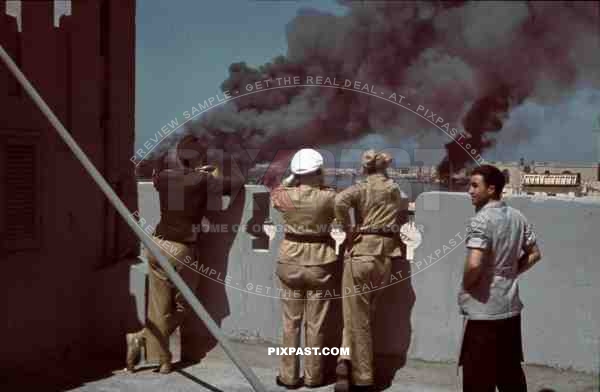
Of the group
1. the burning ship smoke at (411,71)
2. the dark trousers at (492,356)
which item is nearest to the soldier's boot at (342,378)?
the dark trousers at (492,356)

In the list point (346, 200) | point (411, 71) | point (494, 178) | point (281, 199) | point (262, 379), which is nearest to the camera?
point (494, 178)

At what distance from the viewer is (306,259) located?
386 centimetres

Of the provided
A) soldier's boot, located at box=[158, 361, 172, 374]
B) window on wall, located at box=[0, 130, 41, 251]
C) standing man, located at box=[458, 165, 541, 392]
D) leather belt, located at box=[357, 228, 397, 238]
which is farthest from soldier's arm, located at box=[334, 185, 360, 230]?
window on wall, located at box=[0, 130, 41, 251]

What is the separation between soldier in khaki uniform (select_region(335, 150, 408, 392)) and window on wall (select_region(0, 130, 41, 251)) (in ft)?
7.66

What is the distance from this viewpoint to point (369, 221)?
151 inches

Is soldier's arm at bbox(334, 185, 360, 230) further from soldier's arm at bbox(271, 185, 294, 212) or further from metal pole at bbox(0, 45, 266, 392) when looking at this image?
metal pole at bbox(0, 45, 266, 392)

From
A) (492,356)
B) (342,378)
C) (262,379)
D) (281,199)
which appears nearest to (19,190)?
(281,199)

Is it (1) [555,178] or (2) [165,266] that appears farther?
(1) [555,178]

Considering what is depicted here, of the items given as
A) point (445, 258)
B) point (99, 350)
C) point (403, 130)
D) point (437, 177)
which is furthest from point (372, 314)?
point (403, 130)

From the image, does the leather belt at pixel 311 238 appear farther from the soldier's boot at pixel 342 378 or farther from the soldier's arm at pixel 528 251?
the soldier's arm at pixel 528 251

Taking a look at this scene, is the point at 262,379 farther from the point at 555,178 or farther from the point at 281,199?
the point at 555,178

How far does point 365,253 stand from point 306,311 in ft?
1.95

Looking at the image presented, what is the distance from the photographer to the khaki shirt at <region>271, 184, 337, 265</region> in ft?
12.6

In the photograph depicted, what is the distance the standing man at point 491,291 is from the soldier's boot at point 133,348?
248 cm
